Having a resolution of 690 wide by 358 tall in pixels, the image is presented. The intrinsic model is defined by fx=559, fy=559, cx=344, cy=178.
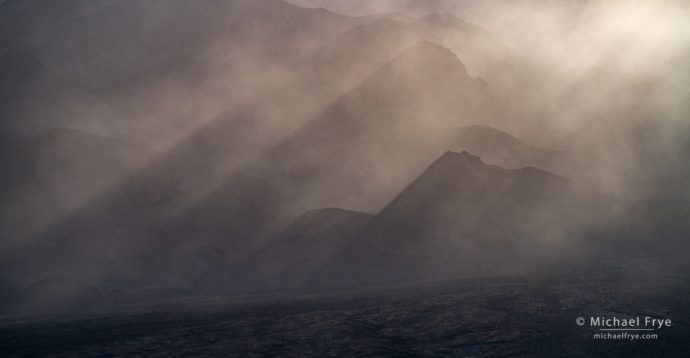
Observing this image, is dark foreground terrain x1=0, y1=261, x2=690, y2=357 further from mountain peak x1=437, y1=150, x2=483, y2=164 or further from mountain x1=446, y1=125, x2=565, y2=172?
mountain x1=446, y1=125, x2=565, y2=172

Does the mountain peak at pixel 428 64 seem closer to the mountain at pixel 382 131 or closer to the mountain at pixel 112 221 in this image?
the mountain at pixel 382 131

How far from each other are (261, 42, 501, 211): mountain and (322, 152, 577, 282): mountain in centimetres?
2100

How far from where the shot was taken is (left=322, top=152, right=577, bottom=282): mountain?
251ft

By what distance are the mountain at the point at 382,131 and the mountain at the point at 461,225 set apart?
21000 mm

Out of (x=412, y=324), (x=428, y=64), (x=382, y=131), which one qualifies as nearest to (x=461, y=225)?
(x=382, y=131)

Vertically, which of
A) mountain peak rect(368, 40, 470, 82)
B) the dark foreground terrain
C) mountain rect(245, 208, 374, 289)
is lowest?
the dark foreground terrain

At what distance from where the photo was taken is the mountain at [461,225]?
76375mm

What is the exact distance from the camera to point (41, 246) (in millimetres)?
84938

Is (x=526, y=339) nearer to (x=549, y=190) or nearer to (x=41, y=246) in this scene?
(x=549, y=190)

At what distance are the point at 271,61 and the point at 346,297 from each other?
12160cm

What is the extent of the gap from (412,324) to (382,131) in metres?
101

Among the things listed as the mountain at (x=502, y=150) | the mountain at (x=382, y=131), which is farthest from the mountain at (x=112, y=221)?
the mountain at (x=502, y=150)

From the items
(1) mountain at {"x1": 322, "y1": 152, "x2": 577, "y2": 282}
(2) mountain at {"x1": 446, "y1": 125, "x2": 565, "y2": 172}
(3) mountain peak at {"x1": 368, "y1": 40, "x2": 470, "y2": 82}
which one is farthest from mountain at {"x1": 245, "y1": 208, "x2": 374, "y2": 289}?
(3) mountain peak at {"x1": 368, "y1": 40, "x2": 470, "y2": 82}

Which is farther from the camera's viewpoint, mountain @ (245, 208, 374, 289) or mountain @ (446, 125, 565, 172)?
mountain @ (446, 125, 565, 172)
